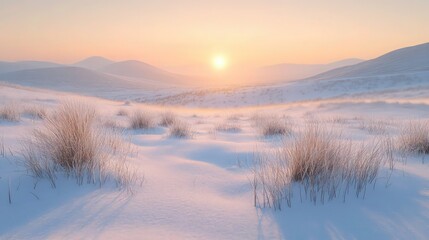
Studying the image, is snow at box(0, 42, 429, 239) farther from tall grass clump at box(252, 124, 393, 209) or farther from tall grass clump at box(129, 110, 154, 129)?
tall grass clump at box(129, 110, 154, 129)

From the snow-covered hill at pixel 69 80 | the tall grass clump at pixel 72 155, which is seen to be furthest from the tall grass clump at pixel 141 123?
the snow-covered hill at pixel 69 80

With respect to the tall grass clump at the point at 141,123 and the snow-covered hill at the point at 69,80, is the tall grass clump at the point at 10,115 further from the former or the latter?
the snow-covered hill at the point at 69,80

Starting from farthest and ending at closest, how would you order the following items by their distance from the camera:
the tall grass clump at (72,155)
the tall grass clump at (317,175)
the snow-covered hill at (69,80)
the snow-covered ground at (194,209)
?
the snow-covered hill at (69,80)
the tall grass clump at (72,155)
the tall grass clump at (317,175)
the snow-covered ground at (194,209)

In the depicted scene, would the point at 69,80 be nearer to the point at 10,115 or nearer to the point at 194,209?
the point at 10,115

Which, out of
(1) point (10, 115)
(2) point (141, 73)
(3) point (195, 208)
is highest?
(2) point (141, 73)

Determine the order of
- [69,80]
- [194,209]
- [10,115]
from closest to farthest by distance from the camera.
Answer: [194,209] < [10,115] < [69,80]

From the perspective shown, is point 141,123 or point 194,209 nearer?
point 194,209

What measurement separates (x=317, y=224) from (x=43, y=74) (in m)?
82.0

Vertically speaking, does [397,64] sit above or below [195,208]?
above

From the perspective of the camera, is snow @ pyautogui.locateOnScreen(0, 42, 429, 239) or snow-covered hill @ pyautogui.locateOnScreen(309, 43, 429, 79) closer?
snow @ pyautogui.locateOnScreen(0, 42, 429, 239)

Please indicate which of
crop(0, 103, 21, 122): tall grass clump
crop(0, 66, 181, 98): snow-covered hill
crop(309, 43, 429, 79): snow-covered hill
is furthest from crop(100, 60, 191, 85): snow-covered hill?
crop(0, 103, 21, 122): tall grass clump

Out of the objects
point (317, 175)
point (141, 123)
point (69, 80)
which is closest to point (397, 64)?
point (141, 123)

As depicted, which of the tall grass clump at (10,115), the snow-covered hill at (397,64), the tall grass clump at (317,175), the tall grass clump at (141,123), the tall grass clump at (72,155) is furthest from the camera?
the snow-covered hill at (397,64)

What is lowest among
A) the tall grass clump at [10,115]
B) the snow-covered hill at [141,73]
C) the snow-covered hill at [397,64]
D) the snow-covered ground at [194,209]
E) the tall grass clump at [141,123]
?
the snow-covered ground at [194,209]
